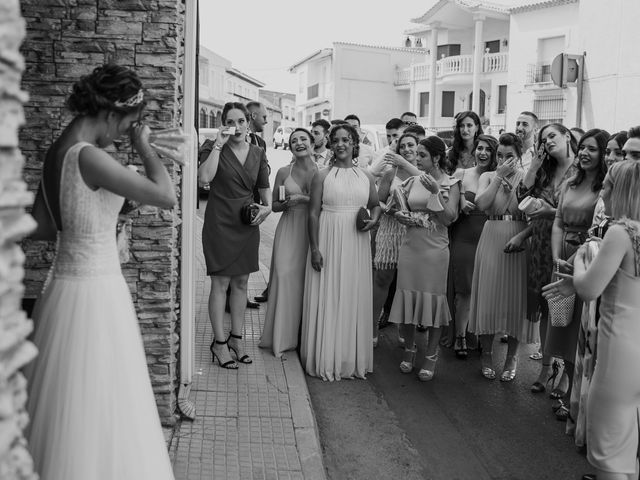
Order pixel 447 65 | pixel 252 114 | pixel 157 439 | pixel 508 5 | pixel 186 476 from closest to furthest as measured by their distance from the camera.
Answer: pixel 157 439 → pixel 186 476 → pixel 252 114 → pixel 508 5 → pixel 447 65

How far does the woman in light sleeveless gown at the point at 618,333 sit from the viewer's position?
3.99 metres

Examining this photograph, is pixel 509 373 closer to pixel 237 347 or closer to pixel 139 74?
pixel 237 347

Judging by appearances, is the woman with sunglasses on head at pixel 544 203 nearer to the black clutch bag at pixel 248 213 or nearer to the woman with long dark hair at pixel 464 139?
the woman with long dark hair at pixel 464 139

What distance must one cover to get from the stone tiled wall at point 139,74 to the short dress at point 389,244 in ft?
10.7

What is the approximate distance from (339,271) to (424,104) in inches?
1911

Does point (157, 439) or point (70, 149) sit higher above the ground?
point (70, 149)

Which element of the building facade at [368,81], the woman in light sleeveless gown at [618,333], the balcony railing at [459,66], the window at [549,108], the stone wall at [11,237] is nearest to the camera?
the stone wall at [11,237]

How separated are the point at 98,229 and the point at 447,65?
4832 cm

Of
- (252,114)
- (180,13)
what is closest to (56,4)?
(180,13)

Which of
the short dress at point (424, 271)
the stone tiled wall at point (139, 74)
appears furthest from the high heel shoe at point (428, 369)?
the stone tiled wall at point (139, 74)

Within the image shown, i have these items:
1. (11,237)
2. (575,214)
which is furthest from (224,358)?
(11,237)

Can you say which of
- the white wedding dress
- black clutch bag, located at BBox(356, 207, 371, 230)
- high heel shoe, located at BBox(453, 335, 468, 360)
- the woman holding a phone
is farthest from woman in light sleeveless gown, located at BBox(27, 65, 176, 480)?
high heel shoe, located at BBox(453, 335, 468, 360)

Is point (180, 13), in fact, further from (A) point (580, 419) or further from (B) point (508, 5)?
(B) point (508, 5)

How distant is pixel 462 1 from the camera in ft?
150
